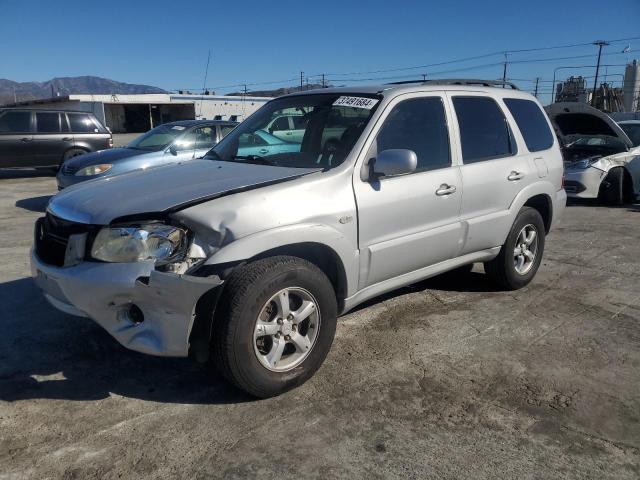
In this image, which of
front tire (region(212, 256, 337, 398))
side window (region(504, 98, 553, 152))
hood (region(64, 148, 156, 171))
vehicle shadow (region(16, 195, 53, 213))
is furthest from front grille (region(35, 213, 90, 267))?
vehicle shadow (region(16, 195, 53, 213))

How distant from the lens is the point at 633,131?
1085cm

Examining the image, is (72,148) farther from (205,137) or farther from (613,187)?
(613,187)

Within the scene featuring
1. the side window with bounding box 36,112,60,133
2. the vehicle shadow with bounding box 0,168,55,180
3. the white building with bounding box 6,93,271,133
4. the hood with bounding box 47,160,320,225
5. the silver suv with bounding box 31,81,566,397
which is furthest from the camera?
the white building with bounding box 6,93,271,133

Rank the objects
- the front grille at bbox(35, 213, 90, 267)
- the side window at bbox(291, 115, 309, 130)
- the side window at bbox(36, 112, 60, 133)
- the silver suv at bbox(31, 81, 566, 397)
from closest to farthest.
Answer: the silver suv at bbox(31, 81, 566, 397) → the front grille at bbox(35, 213, 90, 267) → the side window at bbox(291, 115, 309, 130) → the side window at bbox(36, 112, 60, 133)

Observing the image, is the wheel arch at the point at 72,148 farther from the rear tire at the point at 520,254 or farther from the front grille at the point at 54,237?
the rear tire at the point at 520,254

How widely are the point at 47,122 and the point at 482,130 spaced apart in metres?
12.6

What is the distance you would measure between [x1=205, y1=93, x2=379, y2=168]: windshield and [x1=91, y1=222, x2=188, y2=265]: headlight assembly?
1.12 meters

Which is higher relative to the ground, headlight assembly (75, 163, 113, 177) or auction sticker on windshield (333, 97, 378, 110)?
auction sticker on windshield (333, 97, 378, 110)

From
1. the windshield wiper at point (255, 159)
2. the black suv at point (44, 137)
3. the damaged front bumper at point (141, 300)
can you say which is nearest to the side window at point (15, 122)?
the black suv at point (44, 137)

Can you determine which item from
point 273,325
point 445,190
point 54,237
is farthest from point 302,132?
point 54,237

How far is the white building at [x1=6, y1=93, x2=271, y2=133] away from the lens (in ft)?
139

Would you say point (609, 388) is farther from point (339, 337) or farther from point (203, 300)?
point (203, 300)

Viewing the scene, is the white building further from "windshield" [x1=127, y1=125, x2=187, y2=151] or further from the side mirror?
the side mirror

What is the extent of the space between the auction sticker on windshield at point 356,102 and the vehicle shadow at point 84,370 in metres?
2.10
